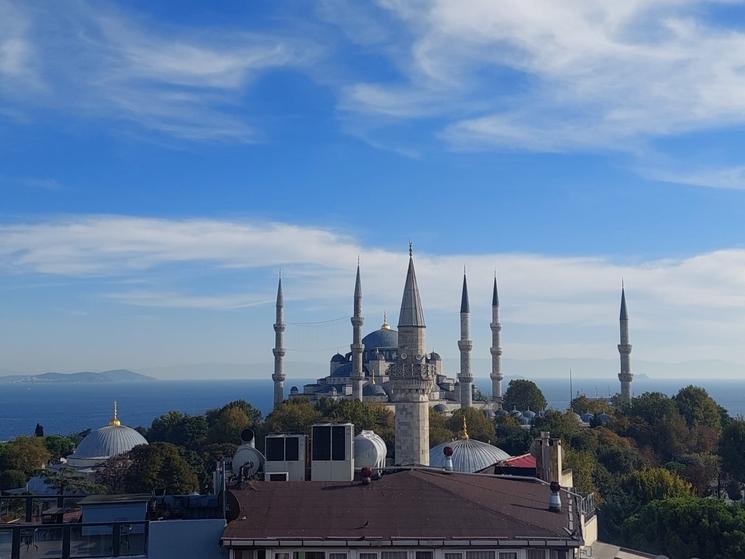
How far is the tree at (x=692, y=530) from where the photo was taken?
3072 centimetres

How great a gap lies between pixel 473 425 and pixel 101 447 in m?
30.8

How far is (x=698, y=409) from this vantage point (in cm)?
7744

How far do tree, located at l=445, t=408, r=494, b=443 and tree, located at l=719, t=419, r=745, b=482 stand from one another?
63.9 ft

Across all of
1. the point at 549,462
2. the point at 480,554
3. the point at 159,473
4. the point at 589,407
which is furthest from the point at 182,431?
the point at 480,554

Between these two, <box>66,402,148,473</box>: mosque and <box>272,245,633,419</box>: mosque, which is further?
<box>272,245,633,419</box>: mosque

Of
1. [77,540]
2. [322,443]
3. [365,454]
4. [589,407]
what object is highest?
[322,443]

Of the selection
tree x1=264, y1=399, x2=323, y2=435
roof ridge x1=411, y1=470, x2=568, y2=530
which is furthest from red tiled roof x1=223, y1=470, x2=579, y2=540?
tree x1=264, y1=399, x2=323, y2=435

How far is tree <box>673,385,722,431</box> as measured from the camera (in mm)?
76938

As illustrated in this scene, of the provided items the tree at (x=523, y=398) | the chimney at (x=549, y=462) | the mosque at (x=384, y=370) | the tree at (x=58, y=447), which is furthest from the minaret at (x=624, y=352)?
the chimney at (x=549, y=462)

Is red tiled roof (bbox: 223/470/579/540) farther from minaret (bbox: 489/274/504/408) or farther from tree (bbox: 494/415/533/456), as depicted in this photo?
minaret (bbox: 489/274/504/408)

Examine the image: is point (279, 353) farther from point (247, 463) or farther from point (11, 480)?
point (247, 463)

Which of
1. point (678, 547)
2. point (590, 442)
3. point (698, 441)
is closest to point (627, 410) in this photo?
point (698, 441)

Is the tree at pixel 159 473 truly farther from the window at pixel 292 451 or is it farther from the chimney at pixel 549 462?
the window at pixel 292 451

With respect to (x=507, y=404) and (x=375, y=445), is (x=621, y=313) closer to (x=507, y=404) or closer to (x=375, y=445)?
(x=507, y=404)
